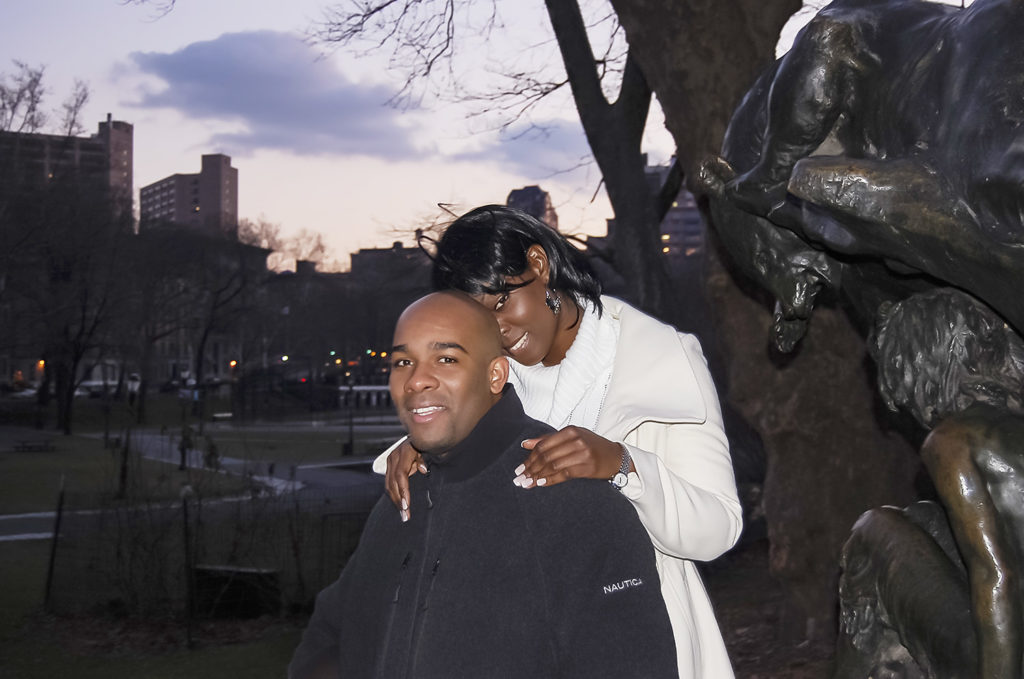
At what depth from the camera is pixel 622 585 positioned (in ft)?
6.41

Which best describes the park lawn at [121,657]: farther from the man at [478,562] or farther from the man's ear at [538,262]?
the man at [478,562]

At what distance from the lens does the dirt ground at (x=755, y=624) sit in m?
6.24

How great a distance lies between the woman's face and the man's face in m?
0.40

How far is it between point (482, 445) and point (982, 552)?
0.93 meters

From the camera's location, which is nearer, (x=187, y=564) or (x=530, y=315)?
(x=530, y=315)

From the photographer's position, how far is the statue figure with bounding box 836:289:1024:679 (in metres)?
1.60

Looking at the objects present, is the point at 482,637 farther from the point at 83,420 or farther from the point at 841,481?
the point at 83,420

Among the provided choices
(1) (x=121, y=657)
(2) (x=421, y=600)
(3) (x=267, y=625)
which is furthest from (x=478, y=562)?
(3) (x=267, y=625)

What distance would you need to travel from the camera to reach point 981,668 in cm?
162

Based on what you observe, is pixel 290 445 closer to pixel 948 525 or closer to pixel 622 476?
pixel 622 476

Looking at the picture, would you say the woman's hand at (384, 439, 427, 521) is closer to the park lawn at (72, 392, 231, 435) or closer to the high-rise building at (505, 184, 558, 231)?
the high-rise building at (505, 184, 558, 231)

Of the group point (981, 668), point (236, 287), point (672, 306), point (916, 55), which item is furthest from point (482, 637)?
point (236, 287)

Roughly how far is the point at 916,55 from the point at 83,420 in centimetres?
4395

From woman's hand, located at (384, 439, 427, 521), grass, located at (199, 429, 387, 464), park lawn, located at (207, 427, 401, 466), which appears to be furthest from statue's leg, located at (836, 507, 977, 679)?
grass, located at (199, 429, 387, 464)
